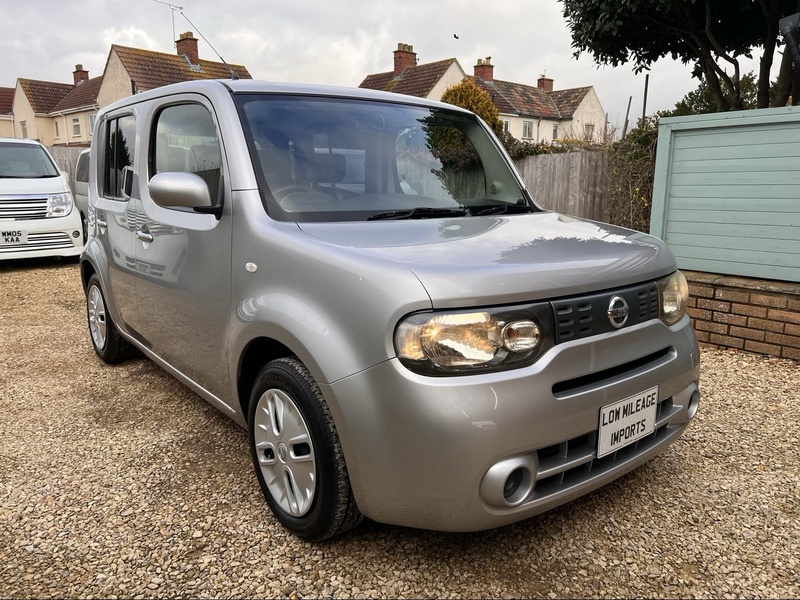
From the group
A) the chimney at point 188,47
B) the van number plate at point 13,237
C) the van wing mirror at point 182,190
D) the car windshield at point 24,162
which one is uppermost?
the chimney at point 188,47

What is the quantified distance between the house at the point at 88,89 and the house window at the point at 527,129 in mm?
15902

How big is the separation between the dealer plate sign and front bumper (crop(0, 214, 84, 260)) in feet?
30.1

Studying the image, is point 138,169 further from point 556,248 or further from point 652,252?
point 652,252

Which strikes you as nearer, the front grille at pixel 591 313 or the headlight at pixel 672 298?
the front grille at pixel 591 313

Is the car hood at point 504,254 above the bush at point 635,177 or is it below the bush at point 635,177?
below

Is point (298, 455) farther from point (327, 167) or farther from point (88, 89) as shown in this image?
point (88, 89)

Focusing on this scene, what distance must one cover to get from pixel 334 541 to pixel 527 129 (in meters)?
35.4

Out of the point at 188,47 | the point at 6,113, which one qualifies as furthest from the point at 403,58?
the point at 6,113

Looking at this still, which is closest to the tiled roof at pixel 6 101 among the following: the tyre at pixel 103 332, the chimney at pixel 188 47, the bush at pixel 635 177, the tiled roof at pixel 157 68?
the tiled roof at pixel 157 68

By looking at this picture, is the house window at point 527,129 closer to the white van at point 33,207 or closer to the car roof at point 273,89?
the white van at point 33,207

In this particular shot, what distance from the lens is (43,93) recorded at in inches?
1464

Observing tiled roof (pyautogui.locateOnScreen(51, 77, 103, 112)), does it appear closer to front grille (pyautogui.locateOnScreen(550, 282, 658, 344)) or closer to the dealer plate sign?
front grille (pyautogui.locateOnScreen(550, 282, 658, 344))

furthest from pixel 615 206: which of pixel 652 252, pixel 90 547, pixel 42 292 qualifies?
pixel 42 292

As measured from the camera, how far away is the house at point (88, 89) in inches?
1092
